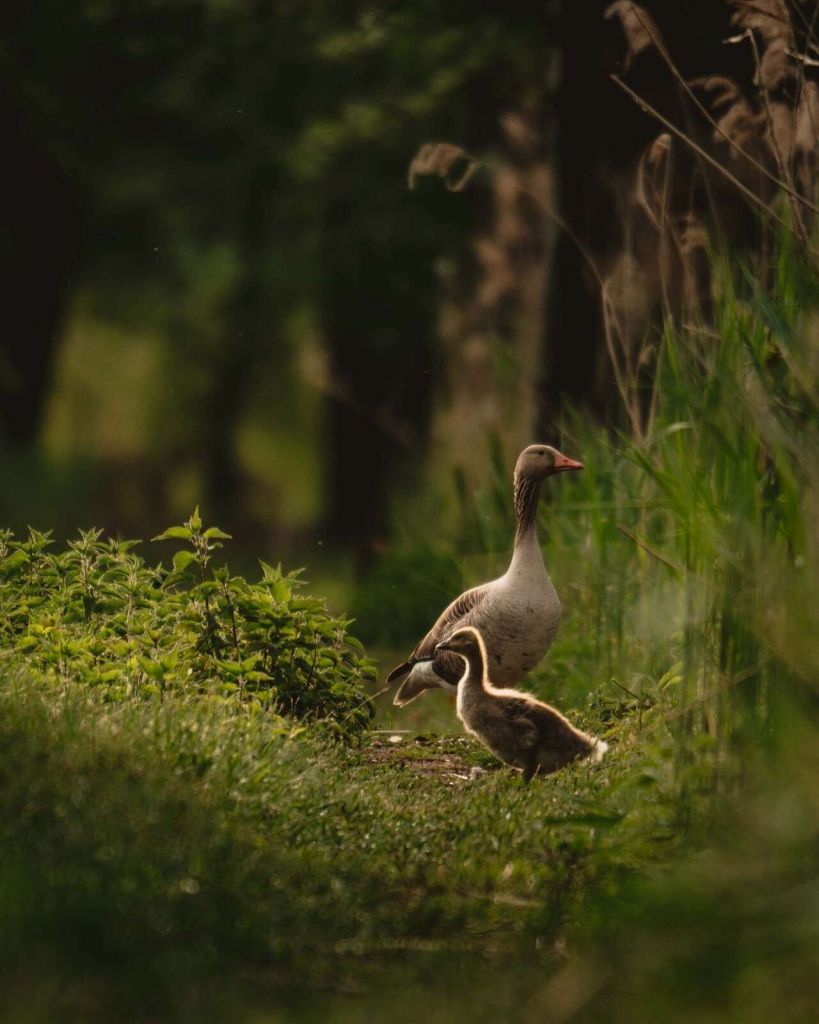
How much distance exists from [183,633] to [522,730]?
5.15 ft

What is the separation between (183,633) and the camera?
775 centimetres

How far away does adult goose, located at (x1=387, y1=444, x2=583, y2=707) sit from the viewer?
26.2 ft

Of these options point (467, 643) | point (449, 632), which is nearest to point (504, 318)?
point (449, 632)

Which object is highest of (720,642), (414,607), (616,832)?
(720,642)

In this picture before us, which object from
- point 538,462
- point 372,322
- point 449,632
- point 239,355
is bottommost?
point 239,355

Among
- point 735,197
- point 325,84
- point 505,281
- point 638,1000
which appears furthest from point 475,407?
point 638,1000

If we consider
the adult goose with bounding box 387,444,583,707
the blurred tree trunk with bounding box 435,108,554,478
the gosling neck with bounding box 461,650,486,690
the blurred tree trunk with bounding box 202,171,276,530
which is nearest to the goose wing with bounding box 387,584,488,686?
the adult goose with bounding box 387,444,583,707

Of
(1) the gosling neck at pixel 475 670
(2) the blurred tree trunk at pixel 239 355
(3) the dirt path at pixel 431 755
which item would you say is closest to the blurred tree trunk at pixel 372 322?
(2) the blurred tree trunk at pixel 239 355

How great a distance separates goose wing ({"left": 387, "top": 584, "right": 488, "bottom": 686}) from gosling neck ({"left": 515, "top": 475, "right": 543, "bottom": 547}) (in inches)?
13.7

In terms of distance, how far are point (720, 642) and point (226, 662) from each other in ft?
7.59

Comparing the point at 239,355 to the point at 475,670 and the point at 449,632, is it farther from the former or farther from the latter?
the point at 475,670

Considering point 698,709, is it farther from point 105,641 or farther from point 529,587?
point 105,641

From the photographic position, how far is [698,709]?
618cm

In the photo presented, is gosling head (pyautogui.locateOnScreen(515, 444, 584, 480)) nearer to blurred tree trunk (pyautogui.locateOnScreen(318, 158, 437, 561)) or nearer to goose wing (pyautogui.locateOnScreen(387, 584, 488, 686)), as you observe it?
goose wing (pyautogui.locateOnScreen(387, 584, 488, 686))
